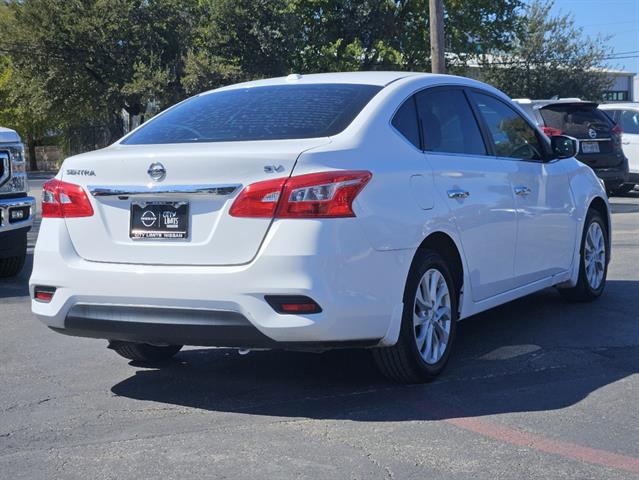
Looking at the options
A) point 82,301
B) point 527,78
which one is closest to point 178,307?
point 82,301

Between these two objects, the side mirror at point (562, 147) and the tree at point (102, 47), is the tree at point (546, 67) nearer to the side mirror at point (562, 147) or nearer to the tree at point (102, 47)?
the tree at point (102, 47)

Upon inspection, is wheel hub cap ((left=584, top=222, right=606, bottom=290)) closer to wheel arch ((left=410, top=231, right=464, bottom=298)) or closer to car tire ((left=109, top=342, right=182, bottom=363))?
wheel arch ((left=410, top=231, right=464, bottom=298))

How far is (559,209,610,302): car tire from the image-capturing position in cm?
745

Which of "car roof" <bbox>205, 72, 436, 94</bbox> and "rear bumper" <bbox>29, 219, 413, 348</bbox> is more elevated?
"car roof" <bbox>205, 72, 436, 94</bbox>

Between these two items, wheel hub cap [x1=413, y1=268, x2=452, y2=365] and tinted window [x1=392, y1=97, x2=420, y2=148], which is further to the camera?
tinted window [x1=392, y1=97, x2=420, y2=148]

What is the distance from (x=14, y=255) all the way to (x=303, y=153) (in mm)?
5423

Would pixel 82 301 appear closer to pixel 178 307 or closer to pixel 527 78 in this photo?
pixel 178 307

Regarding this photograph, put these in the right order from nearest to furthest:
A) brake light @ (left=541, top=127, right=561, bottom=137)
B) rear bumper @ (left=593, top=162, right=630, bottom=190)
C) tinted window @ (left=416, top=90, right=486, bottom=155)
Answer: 1. tinted window @ (left=416, top=90, right=486, bottom=155)
2. brake light @ (left=541, top=127, right=561, bottom=137)
3. rear bumper @ (left=593, top=162, right=630, bottom=190)

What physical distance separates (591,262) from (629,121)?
1253 centimetres

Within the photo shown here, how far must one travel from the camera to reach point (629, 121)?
756 inches

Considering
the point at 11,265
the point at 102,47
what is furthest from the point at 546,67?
the point at 11,265

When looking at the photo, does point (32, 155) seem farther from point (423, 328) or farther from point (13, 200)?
point (423, 328)

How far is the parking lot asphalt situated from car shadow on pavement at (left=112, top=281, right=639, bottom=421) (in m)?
0.01

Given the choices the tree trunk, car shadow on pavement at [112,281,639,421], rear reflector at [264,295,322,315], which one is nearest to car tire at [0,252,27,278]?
car shadow on pavement at [112,281,639,421]
